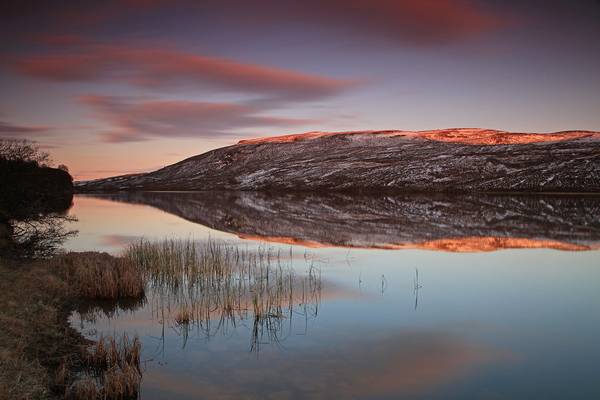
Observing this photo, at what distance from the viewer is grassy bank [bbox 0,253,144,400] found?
Answer: 372 inches

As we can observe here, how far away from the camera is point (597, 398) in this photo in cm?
980

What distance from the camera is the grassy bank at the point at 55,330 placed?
9438 millimetres

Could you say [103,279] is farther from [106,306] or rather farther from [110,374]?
[110,374]

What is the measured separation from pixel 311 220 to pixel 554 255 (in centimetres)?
2603

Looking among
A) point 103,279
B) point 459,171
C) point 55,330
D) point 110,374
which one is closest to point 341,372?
point 110,374

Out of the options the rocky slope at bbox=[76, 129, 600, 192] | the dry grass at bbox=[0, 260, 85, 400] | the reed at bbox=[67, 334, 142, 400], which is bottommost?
the reed at bbox=[67, 334, 142, 400]

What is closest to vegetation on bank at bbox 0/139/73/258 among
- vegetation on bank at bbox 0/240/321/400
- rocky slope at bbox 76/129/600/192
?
vegetation on bank at bbox 0/240/321/400

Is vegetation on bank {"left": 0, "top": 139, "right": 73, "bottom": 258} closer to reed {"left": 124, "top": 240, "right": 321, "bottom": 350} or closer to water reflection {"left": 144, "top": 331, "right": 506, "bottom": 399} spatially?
reed {"left": 124, "top": 240, "right": 321, "bottom": 350}

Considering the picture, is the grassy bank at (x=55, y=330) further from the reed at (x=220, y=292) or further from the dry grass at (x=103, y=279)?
the reed at (x=220, y=292)

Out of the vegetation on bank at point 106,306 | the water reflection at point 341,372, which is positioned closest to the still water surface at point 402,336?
the water reflection at point 341,372

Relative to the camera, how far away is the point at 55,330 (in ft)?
41.9

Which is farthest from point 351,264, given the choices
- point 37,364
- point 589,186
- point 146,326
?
point 589,186

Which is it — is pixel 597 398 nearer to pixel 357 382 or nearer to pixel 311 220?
pixel 357 382

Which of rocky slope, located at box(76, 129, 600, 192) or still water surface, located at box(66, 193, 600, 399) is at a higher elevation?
rocky slope, located at box(76, 129, 600, 192)
